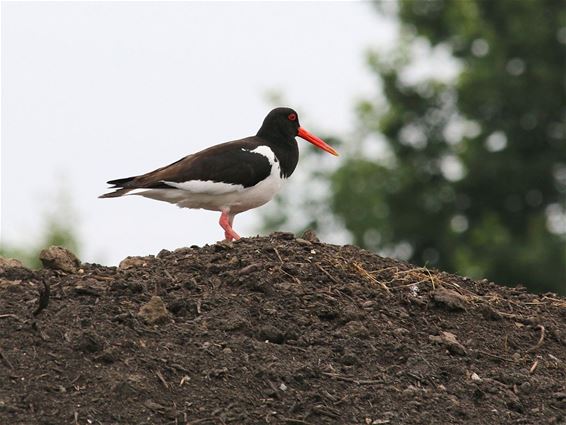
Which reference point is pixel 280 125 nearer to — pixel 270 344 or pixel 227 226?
pixel 227 226

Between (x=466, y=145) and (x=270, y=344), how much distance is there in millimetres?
28103

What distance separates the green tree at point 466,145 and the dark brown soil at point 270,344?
25225 mm

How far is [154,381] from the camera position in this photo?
27.2 feet

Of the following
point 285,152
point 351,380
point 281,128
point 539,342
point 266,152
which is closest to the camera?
point 351,380

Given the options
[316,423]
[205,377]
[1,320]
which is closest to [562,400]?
[316,423]

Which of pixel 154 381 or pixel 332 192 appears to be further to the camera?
pixel 332 192

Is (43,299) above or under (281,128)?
under

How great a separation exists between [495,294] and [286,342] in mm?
2502

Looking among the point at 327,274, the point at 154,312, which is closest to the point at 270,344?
the point at 154,312

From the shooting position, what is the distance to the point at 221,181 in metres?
13.4

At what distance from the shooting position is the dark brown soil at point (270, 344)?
322 inches

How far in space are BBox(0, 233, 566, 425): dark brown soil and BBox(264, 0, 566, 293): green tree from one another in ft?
82.8

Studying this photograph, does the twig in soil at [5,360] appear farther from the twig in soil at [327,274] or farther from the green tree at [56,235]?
the green tree at [56,235]

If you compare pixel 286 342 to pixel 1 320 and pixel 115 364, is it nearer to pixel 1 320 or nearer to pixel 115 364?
pixel 115 364
